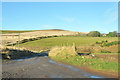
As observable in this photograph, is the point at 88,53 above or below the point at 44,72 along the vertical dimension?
above

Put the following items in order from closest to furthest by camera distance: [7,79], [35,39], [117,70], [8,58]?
[7,79] → [117,70] → [8,58] → [35,39]

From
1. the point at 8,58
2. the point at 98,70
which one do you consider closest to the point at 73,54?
the point at 98,70

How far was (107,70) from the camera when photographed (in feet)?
32.8

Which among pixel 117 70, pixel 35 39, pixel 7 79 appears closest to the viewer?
pixel 7 79

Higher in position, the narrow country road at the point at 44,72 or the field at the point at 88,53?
the field at the point at 88,53

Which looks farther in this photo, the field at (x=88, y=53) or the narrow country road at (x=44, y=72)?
the field at (x=88, y=53)

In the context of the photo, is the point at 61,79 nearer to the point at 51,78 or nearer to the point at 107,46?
the point at 51,78

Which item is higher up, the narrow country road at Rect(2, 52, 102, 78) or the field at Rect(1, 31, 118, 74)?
the field at Rect(1, 31, 118, 74)

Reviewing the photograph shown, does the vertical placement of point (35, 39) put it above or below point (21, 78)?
above

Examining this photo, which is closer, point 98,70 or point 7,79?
point 7,79

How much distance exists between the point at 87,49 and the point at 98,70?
58.4 feet

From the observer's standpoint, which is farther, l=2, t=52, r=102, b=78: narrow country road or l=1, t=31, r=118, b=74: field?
l=1, t=31, r=118, b=74: field

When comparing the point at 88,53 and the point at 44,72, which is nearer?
the point at 44,72

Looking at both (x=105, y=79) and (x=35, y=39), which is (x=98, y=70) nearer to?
(x=105, y=79)
